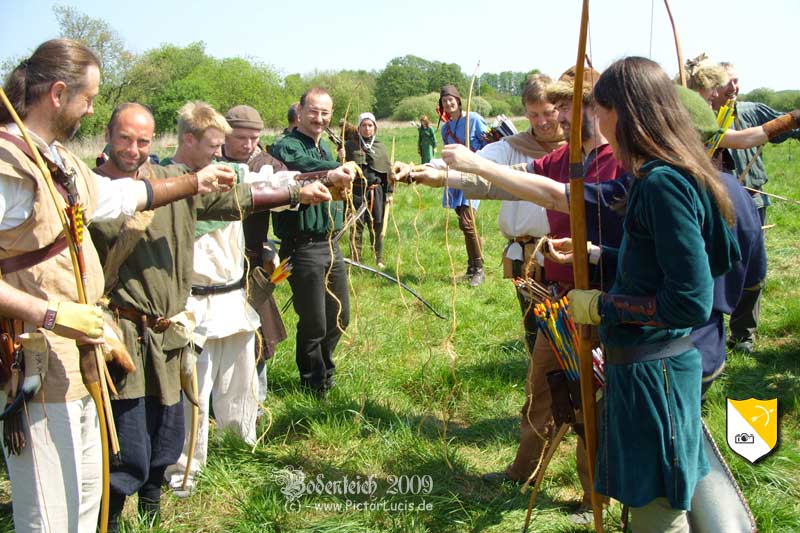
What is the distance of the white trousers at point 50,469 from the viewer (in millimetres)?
2115

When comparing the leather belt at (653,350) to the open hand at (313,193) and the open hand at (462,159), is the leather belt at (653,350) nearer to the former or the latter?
the open hand at (462,159)

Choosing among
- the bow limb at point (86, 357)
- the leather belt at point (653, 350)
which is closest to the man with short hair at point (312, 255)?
the bow limb at point (86, 357)

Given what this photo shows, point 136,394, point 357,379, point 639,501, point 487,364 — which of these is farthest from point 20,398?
point 487,364

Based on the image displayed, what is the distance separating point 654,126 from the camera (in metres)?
1.95

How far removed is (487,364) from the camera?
4.77 metres

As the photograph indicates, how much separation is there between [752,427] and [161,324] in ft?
10.2

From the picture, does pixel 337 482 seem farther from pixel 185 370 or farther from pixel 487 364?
pixel 487 364

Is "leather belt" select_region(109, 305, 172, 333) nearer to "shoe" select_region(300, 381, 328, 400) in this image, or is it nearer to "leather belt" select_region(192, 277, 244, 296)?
"leather belt" select_region(192, 277, 244, 296)

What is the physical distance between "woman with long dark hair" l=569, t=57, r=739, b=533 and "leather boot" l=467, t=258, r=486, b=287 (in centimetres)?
479

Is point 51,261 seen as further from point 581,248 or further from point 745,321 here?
point 745,321

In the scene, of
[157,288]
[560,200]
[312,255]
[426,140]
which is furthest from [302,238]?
[426,140]

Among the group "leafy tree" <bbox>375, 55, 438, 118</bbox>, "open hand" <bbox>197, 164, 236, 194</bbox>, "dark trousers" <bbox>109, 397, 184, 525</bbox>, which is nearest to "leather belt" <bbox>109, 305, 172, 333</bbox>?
"dark trousers" <bbox>109, 397, 184, 525</bbox>

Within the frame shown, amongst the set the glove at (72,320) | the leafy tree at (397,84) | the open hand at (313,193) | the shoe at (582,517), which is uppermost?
the leafy tree at (397,84)

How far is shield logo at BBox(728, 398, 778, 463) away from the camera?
11.0 feet
